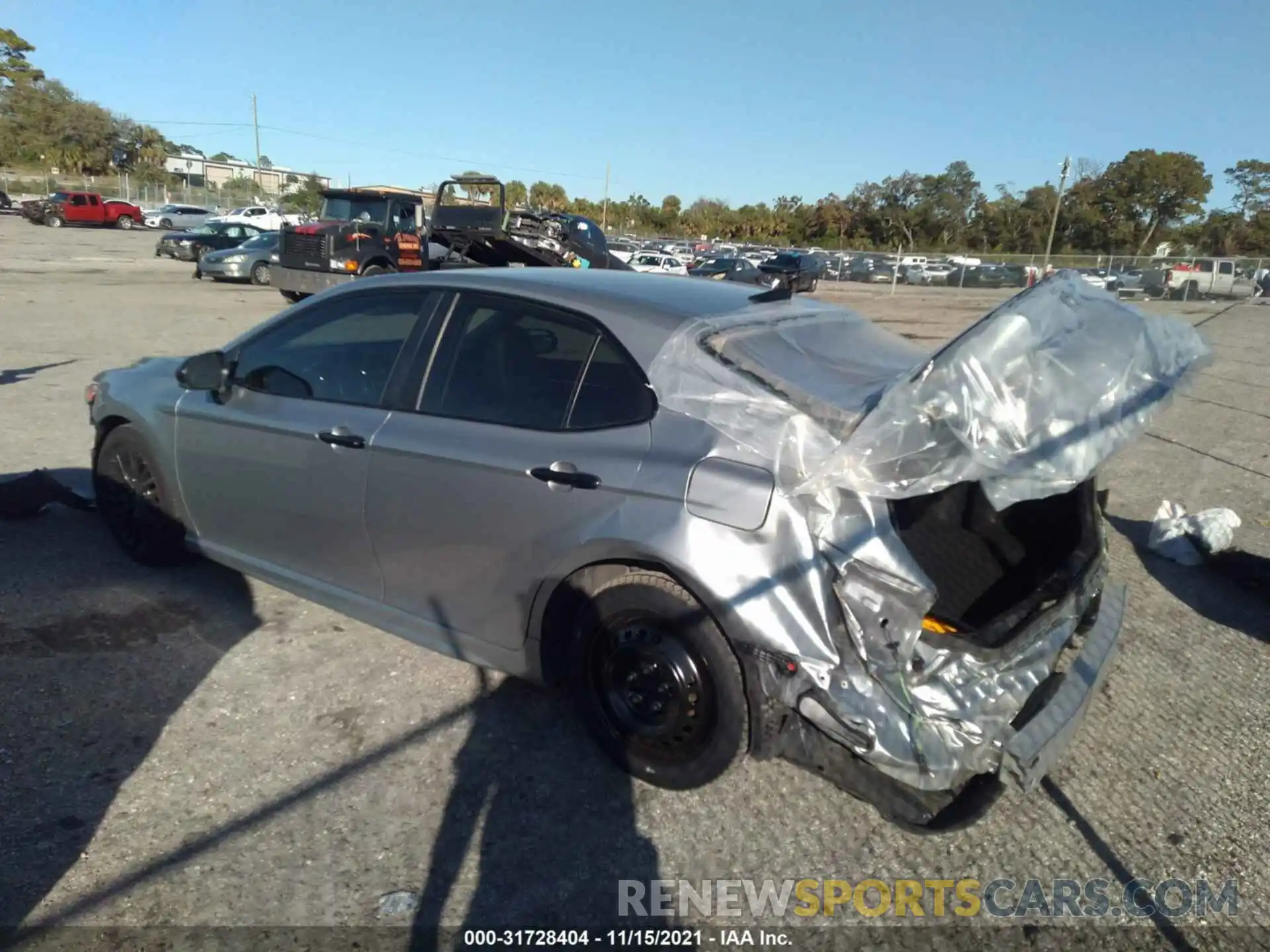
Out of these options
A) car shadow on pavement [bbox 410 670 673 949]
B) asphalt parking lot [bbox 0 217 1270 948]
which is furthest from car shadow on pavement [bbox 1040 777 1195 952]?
car shadow on pavement [bbox 410 670 673 949]

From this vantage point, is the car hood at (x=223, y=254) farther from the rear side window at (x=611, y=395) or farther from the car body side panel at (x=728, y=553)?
the car body side panel at (x=728, y=553)

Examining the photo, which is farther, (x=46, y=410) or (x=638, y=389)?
(x=46, y=410)

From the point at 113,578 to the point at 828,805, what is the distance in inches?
144

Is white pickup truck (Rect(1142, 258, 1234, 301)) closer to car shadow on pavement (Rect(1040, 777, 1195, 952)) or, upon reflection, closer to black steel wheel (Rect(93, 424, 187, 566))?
car shadow on pavement (Rect(1040, 777, 1195, 952))

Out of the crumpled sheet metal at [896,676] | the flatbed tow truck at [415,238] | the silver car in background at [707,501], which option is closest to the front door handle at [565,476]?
the silver car in background at [707,501]

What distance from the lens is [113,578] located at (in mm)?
4598

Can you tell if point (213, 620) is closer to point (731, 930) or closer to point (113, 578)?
point (113, 578)

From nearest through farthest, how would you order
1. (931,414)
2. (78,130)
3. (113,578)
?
(931,414), (113,578), (78,130)

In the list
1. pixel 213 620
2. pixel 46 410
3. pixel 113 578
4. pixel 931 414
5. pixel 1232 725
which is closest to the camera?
pixel 931 414

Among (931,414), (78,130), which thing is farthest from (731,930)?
(78,130)

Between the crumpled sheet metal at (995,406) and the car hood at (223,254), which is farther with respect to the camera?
the car hood at (223,254)

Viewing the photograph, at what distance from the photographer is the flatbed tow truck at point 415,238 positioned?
1880 cm

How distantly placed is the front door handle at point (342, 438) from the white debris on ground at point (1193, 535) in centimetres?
485

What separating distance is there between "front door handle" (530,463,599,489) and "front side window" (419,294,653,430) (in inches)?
6.5
